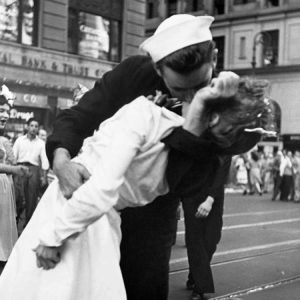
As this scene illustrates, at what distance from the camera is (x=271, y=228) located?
1105 centimetres

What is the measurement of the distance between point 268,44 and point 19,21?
80.2 ft

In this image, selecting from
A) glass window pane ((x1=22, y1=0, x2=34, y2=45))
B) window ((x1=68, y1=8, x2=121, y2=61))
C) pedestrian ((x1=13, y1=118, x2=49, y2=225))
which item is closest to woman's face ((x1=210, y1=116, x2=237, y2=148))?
pedestrian ((x1=13, y1=118, x2=49, y2=225))

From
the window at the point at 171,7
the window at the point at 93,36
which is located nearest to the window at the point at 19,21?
the window at the point at 93,36

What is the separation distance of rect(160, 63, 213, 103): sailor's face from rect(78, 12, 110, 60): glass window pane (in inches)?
775

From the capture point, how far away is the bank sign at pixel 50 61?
1914 cm

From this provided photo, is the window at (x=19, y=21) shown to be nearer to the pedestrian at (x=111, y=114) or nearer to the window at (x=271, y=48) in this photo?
the pedestrian at (x=111, y=114)

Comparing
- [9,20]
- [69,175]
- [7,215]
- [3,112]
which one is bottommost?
[7,215]

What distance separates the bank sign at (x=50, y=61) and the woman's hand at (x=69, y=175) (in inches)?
674

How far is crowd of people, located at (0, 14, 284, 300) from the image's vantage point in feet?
7.12

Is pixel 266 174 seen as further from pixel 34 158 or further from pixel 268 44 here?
pixel 268 44

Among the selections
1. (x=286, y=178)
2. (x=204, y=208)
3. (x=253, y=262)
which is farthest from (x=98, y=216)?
(x=286, y=178)

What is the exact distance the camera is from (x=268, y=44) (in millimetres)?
40812

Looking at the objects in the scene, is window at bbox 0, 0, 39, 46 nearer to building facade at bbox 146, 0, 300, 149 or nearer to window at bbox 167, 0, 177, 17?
building facade at bbox 146, 0, 300, 149

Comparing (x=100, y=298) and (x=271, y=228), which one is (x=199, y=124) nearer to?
(x=100, y=298)
